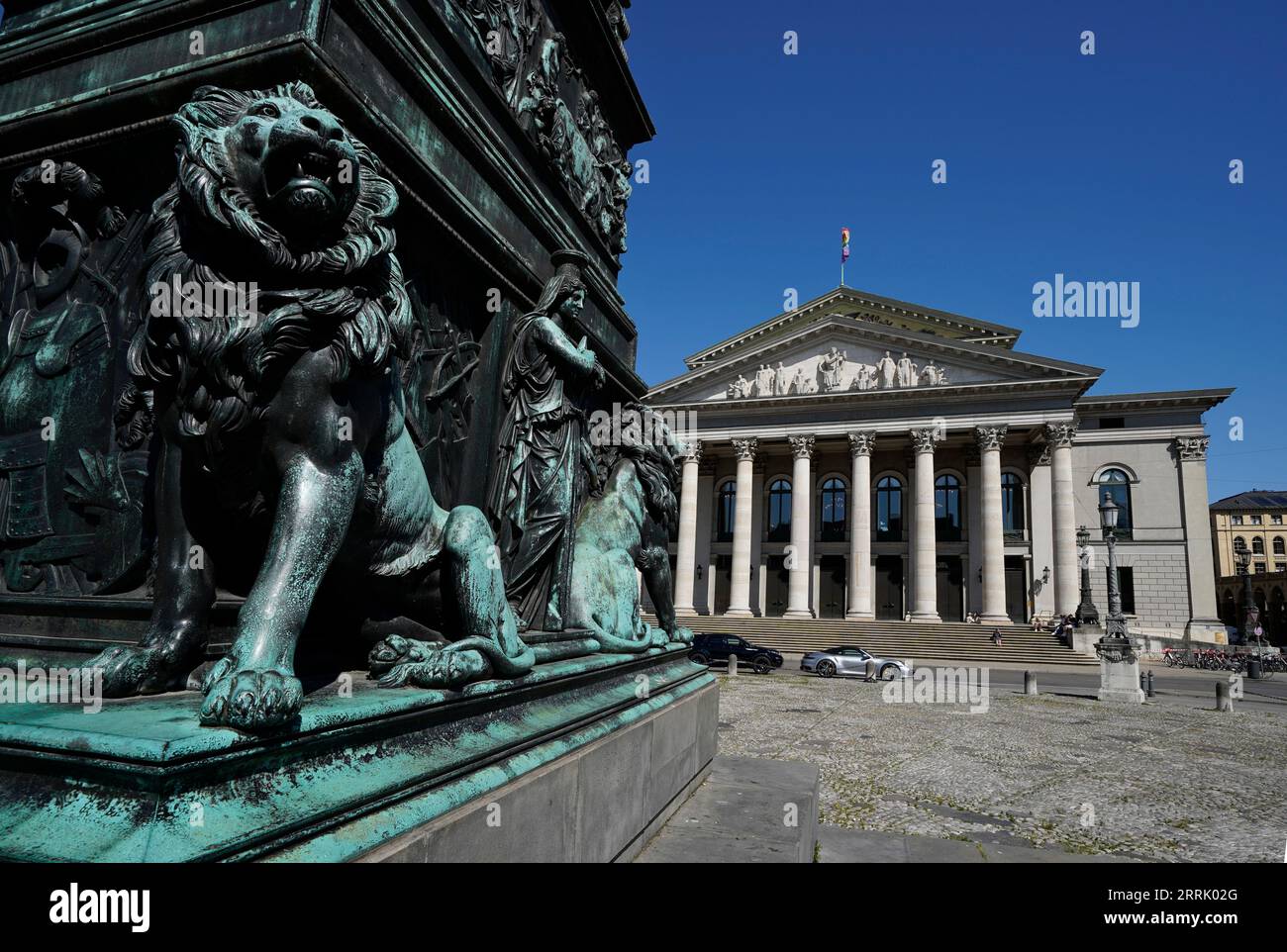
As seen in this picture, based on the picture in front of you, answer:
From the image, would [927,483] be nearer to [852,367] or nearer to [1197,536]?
[852,367]

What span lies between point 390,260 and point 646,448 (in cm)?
258

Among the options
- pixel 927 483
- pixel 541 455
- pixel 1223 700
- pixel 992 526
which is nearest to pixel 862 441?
pixel 927 483

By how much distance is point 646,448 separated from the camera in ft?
14.4

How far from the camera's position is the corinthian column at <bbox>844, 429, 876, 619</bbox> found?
137 ft

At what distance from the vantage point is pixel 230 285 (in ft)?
5.59

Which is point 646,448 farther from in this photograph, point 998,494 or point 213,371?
point 998,494

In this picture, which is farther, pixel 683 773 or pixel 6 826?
pixel 683 773

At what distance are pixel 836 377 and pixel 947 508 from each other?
1152cm

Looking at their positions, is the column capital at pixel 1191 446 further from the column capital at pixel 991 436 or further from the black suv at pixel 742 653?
the black suv at pixel 742 653

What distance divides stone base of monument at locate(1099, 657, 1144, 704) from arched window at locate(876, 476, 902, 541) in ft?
89.5
